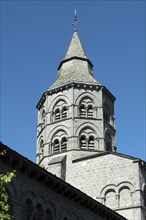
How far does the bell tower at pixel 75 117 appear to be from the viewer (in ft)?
130

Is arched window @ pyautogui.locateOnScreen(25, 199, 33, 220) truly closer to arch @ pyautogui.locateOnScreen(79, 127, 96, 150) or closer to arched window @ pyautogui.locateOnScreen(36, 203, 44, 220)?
arched window @ pyautogui.locateOnScreen(36, 203, 44, 220)

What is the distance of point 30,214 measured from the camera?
22078mm

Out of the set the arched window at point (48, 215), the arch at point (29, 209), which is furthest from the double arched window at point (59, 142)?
the arch at point (29, 209)

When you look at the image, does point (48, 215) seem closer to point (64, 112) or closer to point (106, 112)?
point (64, 112)

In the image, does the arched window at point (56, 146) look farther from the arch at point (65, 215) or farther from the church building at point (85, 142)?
the arch at point (65, 215)

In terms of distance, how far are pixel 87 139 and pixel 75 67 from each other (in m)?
8.13

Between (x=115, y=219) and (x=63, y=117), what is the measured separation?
1346 cm

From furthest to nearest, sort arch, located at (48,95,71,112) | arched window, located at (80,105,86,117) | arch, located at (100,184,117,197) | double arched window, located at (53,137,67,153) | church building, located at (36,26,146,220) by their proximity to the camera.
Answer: arch, located at (48,95,71,112), arched window, located at (80,105,86,117), double arched window, located at (53,137,67,153), arch, located at (100,184,117,197), church building, located at (36,26,146,220)

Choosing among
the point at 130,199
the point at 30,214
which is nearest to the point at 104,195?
the point at 130,199

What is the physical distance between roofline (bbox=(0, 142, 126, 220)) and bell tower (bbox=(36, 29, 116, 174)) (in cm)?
1093

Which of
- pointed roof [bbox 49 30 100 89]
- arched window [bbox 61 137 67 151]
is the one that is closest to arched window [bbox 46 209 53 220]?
arched window [bbox 61 137 67 151]

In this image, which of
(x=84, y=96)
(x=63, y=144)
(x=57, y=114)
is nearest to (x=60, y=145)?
(x=63, y=144)

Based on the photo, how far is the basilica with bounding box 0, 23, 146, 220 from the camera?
84.7 feet

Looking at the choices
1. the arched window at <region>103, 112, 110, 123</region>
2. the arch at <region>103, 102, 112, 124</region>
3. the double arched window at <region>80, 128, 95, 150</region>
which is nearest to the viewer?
the double arched window at <region>80, 128, 95, 150</region>
